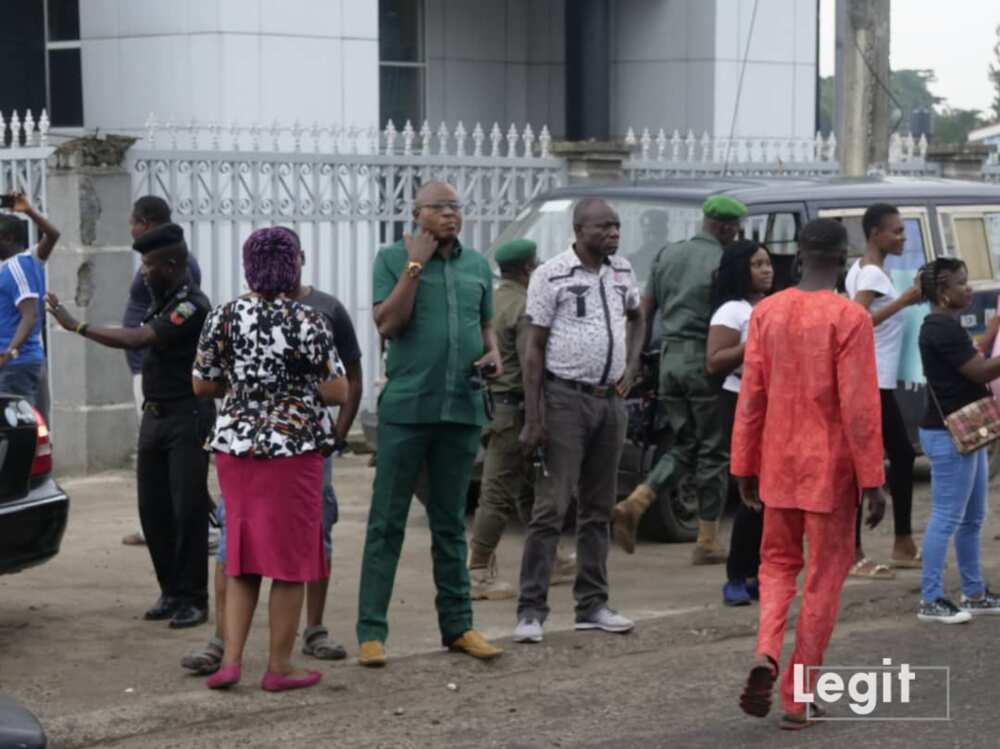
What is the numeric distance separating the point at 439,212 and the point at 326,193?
6097 mm

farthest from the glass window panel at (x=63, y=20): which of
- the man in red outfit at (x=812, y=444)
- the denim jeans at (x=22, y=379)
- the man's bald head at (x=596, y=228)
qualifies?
the man in red outfit at (x=812, y=444)

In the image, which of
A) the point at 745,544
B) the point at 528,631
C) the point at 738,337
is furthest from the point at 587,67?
the point at 528,631

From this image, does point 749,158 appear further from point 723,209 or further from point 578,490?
point 578,490

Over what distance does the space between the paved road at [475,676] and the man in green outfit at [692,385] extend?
0.35 meters

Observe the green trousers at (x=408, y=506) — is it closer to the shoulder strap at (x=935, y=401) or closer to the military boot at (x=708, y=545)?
the shoulder strap at (x=935, y=401)

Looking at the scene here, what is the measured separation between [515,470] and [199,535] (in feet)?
5.50

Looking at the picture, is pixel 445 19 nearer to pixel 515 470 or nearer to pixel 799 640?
pixel 515 470

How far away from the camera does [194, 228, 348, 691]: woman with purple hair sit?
693 cm

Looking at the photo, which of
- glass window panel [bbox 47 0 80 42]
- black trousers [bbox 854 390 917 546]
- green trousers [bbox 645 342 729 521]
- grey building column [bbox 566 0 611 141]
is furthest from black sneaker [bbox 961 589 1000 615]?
glass window panel [bbox 47 0 80 42]

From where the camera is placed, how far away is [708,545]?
31.6 feet

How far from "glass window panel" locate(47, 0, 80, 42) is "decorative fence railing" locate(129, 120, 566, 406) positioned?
503 cm

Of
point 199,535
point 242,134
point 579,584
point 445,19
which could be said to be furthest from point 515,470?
point 445,19

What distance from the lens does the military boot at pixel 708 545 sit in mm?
9609

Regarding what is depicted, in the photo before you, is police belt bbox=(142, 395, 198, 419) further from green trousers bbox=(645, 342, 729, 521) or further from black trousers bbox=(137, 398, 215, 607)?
green trousers bbox=(645, 342, 729, 521)
